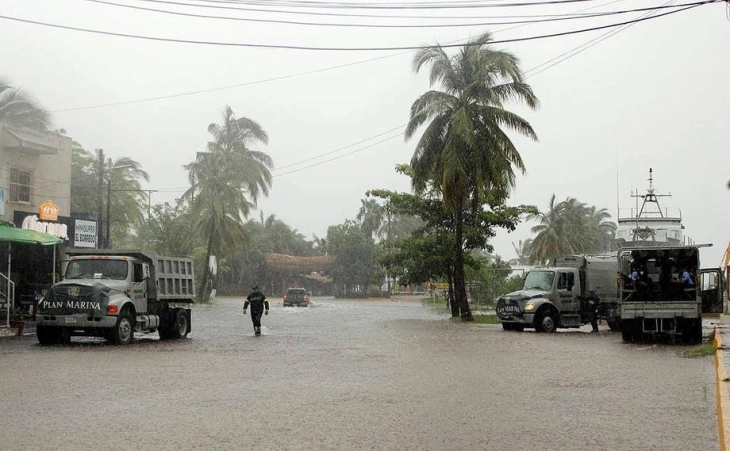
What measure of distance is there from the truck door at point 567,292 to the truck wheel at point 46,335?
15.5 meters

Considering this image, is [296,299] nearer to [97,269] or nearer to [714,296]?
[97,269]

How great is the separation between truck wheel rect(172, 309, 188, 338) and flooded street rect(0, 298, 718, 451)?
11.9ft

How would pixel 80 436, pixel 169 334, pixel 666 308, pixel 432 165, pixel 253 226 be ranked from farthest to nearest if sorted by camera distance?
pixel 253 226 → pixel 432 165 → pixel 169 334 → pixel 666 308 → pixel 80 436

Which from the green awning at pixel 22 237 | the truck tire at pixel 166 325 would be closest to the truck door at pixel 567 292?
the truck tire at pixel 166 325

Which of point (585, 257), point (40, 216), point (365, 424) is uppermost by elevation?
point (40, 216)

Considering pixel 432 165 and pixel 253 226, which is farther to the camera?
pixel 253 226

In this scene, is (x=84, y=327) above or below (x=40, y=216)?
below

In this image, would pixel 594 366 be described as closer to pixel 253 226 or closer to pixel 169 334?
pixel 169 334

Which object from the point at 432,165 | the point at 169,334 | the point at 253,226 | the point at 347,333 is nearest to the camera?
the point at 169,334

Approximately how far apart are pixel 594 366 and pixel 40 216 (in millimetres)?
30214

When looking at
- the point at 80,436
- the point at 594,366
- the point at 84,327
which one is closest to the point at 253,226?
the point at 84,327

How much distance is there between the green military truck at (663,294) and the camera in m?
21.2

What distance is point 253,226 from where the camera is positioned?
9425cm

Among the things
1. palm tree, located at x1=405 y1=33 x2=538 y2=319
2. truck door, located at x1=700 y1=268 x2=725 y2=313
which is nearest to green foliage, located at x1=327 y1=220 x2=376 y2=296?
palm tree, located at x1=405 y1=33 x2=538 y2=319
